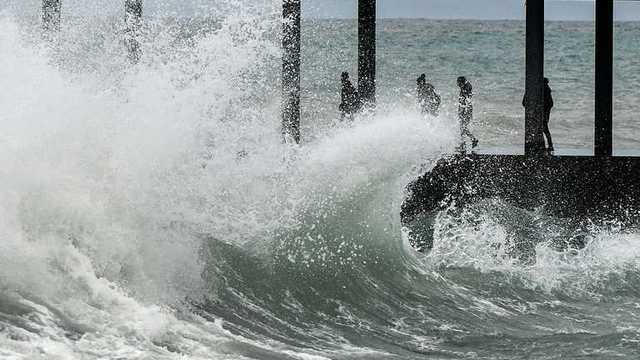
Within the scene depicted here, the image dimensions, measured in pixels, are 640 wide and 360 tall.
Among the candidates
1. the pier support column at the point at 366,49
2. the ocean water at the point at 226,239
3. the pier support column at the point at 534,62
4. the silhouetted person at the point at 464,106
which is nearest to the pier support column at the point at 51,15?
the ocean water at the point at 226,239

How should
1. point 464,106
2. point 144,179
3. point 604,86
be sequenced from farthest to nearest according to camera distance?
point 464,106 < point 604,86 < point 144,179

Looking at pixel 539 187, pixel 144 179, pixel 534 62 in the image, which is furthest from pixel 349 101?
pixel 144 179

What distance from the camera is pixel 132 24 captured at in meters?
13.4

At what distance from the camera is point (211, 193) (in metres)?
8.12

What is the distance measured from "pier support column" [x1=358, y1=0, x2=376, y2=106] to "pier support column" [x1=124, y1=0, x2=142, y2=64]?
8.59 ft

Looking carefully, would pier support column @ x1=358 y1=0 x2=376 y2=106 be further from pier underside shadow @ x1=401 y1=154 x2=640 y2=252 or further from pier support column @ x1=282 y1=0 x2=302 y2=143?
pier underside shadow @ x1=401 y1=154 x2=640 y2=252

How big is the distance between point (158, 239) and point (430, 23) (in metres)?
59.8

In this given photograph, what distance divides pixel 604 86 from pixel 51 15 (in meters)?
6.88

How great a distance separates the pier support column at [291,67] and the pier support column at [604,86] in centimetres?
375

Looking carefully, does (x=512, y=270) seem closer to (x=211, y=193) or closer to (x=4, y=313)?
(x=211, y=193)

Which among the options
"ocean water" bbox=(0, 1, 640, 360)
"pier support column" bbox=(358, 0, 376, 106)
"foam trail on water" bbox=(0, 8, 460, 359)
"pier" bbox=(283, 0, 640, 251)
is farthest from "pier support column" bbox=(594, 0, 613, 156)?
"foam trail on water" bbox=(0, 8, 460, 359)

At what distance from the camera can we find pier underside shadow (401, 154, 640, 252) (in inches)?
481

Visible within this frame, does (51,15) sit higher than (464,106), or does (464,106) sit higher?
(51,15)

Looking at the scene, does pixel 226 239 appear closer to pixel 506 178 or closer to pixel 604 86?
pixel 506 178
